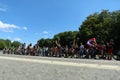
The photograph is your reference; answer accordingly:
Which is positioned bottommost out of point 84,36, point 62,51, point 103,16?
point 62,51

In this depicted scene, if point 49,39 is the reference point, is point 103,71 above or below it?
below

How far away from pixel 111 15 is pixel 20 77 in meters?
75.2

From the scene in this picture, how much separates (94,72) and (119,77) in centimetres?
90

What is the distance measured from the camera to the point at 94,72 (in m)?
7.30

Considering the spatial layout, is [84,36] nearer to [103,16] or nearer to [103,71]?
[103,16]

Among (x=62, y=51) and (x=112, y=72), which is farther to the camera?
(x=62, y=51)

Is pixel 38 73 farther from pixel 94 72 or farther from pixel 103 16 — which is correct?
pixel 103 16

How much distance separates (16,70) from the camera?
28.8 feet

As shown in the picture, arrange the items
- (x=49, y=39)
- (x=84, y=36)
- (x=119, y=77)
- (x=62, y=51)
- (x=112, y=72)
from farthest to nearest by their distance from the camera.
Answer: (x=49, y=39) < (x=84, y=36) < (x=62, y=51) < (x=112, y=72) < (x=119, y=77)

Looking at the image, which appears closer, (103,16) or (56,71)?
(56,71)

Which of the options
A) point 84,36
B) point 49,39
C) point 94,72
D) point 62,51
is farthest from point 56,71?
point 49,39

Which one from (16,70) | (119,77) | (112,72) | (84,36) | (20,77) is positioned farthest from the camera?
(84,36)

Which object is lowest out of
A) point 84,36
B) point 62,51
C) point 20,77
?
point 20,77

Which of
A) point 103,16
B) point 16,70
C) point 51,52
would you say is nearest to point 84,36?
point 103,16
